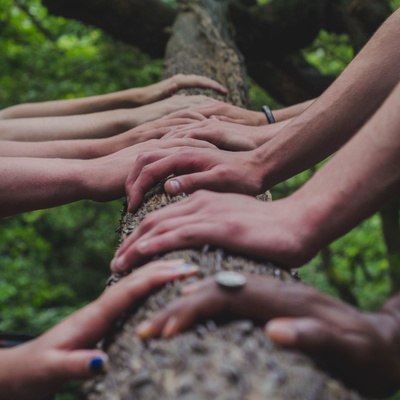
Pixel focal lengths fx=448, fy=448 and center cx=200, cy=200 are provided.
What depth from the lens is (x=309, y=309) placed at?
884mm

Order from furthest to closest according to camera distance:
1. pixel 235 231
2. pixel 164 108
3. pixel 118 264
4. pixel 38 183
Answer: pixel 164 108
pixel 38 183
pixel 118 264
pixel 235 231

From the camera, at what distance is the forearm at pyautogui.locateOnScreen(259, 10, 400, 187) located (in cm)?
165

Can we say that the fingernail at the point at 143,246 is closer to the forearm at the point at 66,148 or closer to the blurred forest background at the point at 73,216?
the forearm at the point at 66,148

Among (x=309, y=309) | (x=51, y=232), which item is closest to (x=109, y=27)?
(x=309, y=309)

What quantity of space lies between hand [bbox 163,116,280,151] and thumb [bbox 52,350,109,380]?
51.2 inches

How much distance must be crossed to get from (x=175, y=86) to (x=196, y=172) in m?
1.56

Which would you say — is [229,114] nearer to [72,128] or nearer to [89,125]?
[89,125]

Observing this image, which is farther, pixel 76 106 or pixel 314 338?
pixel 76 106

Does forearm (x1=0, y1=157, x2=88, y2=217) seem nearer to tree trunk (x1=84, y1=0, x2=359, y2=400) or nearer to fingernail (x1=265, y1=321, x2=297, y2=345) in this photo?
tree trunk (x1=84, y1=0, x2=359, y2=400)

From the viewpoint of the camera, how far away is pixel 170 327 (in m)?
0.87

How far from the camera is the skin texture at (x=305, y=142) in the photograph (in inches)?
64.1

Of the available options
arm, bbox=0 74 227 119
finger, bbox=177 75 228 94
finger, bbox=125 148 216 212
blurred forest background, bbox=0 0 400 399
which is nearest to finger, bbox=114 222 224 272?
finger, bbox=125 148 216 212

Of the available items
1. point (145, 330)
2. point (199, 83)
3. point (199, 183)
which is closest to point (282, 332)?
point (145, 330)

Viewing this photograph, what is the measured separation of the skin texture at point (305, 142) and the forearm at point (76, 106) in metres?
1.75
